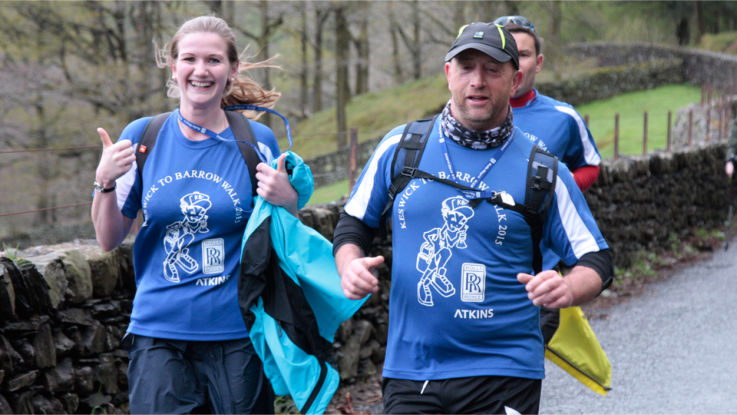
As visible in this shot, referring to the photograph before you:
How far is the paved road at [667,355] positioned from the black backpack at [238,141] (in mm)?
3711

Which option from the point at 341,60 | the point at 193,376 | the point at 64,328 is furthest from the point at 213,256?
the point at 341,60

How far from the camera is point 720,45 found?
157 ft

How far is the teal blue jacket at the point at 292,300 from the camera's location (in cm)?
352

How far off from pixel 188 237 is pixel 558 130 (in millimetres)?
2326

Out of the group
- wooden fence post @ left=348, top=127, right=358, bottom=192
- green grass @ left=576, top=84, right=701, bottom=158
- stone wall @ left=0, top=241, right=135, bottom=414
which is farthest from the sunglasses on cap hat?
green grass @ left=576, top=84, right=701, bottom=158

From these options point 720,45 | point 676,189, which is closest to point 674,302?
point 676,189

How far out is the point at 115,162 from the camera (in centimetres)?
339

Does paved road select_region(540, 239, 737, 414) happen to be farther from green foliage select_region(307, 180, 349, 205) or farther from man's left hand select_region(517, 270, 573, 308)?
man's left hand select_region(517, 270, 573, 308)

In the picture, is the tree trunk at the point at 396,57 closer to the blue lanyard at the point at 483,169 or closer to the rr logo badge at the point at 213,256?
the rr logo badge at the point at 213,256

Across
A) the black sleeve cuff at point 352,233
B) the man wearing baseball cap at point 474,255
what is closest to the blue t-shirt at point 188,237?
the black sleeve cuff at point 352,233

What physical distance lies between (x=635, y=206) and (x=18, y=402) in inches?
368

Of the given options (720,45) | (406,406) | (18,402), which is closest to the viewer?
(406,406)

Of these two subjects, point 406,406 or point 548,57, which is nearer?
point 406,406

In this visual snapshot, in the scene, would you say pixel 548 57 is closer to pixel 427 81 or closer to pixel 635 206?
pixel 427 81
